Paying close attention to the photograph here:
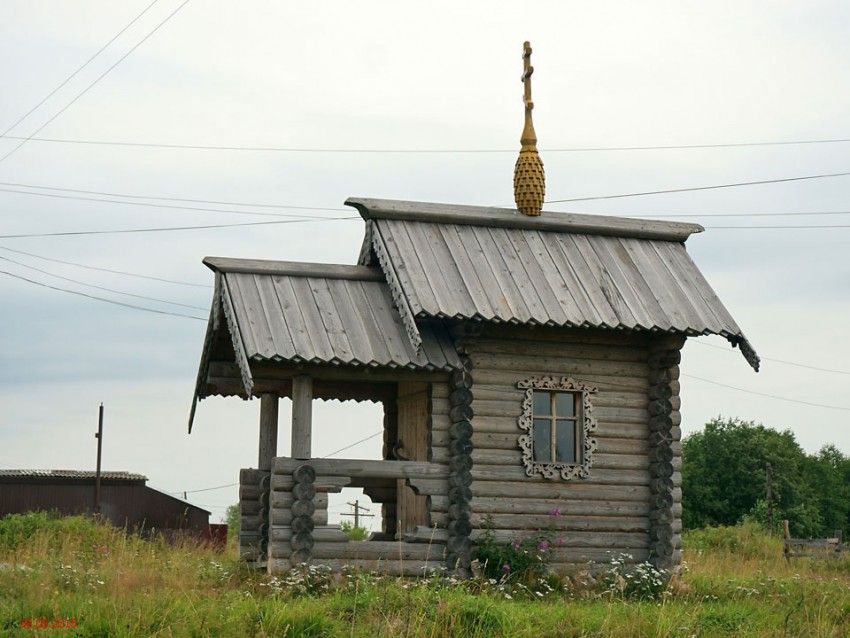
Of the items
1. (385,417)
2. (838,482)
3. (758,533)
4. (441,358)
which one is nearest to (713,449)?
(838,482)

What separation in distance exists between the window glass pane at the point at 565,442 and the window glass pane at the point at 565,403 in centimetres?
14

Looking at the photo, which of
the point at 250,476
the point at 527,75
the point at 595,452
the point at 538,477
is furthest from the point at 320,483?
the point at 527,75

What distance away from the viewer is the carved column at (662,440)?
17906 mm

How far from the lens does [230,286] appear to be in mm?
17406

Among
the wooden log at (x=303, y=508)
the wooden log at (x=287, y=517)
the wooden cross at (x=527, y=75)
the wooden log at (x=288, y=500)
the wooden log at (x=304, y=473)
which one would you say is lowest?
the wooden log at (x=287, y=517)

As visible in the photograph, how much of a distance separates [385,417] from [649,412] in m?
4.71

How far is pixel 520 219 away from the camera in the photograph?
1939 cm

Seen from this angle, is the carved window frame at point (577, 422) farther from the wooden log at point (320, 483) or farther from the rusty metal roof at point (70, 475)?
the rusty metal roof at point (70, 475)

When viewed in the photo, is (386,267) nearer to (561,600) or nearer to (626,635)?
(561,600)

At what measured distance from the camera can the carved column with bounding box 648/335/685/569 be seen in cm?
1791

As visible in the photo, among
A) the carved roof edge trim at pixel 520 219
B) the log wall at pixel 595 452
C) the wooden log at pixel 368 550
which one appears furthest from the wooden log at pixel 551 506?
the carved roof edge trim at pixel 520 219

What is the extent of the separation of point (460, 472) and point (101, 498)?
98.1 feet

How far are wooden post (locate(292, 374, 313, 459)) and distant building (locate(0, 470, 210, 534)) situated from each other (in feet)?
88.8

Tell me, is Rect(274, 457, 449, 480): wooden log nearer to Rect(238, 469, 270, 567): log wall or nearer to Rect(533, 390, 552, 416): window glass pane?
Rect(533, 390, 552, 416): window glass pane
